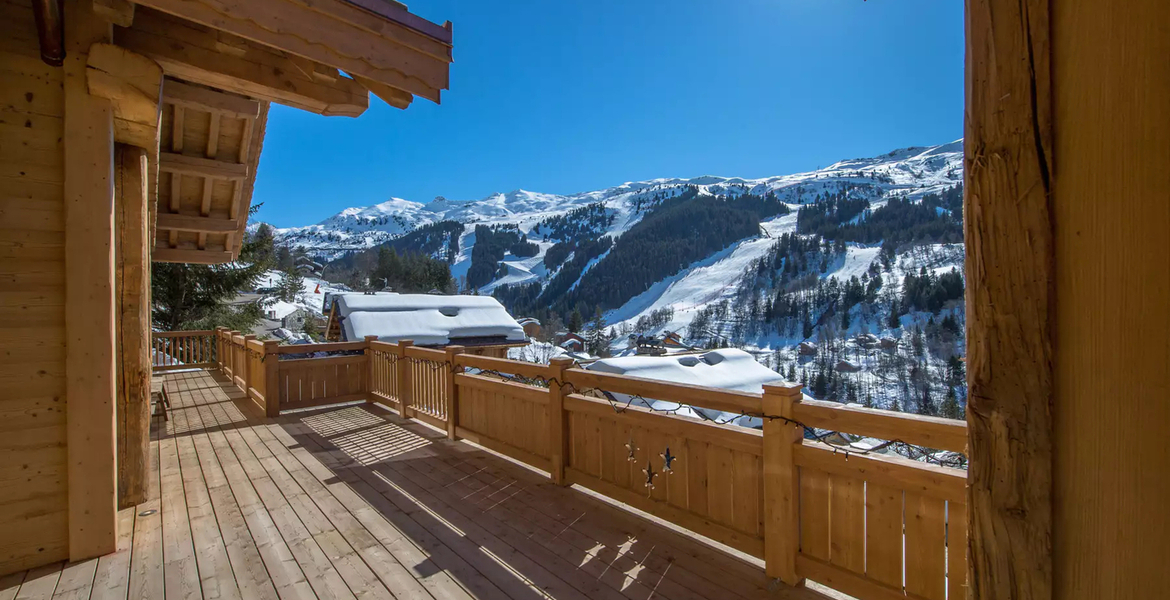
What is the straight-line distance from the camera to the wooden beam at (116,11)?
9.31 ft

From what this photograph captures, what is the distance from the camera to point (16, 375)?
9.12ft

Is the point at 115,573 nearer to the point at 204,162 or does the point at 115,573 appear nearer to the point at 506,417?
the point at 506,417

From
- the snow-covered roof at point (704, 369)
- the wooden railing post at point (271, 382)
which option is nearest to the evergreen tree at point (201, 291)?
the wooden railing post at point (271, 382)

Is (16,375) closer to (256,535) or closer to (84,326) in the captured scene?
(84,326)

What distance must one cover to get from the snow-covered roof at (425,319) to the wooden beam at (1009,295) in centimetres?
1570

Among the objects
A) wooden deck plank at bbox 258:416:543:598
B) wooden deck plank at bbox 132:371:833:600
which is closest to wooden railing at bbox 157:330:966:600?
wooden deck plank at bbox 132:371:833:600

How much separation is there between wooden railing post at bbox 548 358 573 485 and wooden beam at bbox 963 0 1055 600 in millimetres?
3167

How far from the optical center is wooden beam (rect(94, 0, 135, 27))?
2838 mm

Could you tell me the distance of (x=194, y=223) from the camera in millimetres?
7230

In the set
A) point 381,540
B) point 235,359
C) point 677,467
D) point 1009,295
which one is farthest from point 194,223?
point 1009,295

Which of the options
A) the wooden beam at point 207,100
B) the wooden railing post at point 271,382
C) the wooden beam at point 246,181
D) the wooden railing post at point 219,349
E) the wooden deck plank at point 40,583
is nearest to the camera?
the wooden deck plank at point 40,583

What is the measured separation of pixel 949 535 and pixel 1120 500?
155 centimetres

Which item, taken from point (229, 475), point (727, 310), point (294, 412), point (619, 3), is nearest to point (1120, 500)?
point (229, 475)

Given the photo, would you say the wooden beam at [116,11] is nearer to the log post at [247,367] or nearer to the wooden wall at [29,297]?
the wooden wall at [29,297]
